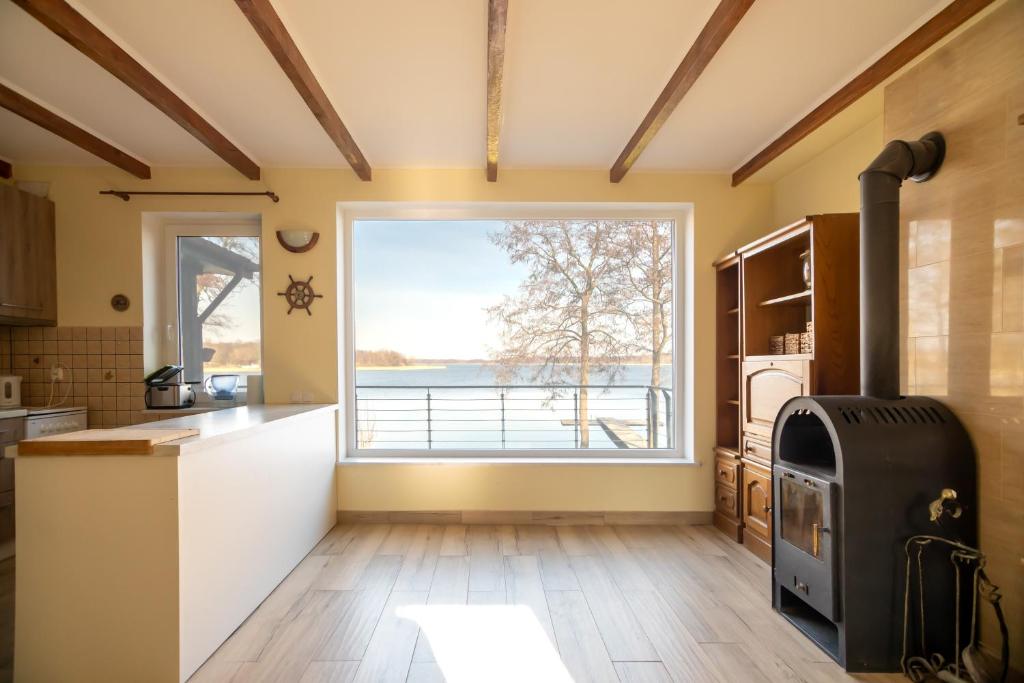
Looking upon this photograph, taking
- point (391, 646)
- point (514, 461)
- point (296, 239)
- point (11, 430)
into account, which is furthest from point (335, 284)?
point (391, 646)

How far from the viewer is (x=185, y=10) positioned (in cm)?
184

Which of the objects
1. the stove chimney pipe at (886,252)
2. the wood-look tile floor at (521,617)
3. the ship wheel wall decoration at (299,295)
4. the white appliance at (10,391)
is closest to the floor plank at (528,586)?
the wood-look tile floor at (521,617)

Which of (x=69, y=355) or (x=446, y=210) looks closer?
(x=69, y=355)

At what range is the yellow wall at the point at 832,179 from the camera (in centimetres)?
259

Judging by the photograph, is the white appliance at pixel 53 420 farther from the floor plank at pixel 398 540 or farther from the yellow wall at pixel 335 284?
the floor plank at pixel 398 540

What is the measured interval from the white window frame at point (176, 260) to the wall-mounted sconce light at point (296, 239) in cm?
26

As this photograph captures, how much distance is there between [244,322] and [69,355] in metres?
1.13

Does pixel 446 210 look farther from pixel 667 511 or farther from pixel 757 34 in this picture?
pixel 667 511

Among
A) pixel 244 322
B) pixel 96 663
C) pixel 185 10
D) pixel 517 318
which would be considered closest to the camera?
pixel 96 663

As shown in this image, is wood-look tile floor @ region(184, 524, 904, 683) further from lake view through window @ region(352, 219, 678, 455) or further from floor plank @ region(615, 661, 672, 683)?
lake view through window @ region(352, 219, 678, 455)

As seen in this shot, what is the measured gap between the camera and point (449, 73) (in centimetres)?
227

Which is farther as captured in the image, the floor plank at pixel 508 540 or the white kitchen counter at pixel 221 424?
the floor plank at pixel 508 540

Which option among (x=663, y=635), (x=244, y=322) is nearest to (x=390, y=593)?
(x=663, y=635)

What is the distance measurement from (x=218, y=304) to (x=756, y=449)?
12.4 feet
